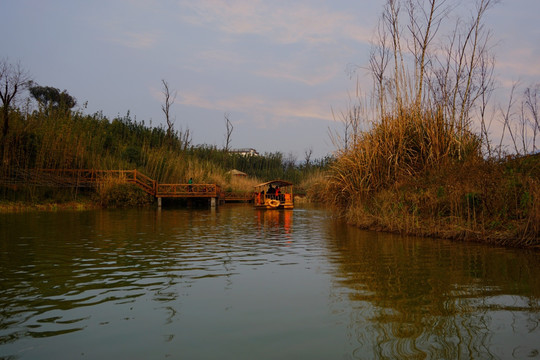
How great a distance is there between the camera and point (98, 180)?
2486 centimetres

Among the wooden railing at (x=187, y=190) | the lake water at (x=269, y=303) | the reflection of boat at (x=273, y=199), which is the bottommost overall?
the lake water at (x=269, y=303)

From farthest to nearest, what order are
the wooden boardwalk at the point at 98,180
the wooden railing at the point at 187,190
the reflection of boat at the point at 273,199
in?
the wooden railing at the point at 187,190
the reflection of boat at the point at 273,199
the wooden boardwalk at the point at 98,180

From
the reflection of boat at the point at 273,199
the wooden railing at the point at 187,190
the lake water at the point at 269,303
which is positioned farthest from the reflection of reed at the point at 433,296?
the wooden railing at the point at 187,190

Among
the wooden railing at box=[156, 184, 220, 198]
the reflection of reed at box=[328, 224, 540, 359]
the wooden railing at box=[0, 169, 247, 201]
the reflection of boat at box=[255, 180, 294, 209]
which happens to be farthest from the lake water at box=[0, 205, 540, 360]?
the wooden railing at box=[156, 184, 220, 198]

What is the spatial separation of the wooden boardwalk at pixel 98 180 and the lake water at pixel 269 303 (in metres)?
15.1

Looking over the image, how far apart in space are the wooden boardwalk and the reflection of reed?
18560mm

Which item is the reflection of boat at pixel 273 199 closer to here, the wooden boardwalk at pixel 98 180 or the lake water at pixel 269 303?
the wooden boardwalk at pixel 98 180

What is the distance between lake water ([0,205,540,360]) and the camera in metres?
3.14

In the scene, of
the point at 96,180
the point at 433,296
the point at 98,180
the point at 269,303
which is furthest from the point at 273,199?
the point at 269,303

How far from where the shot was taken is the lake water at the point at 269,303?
314cm

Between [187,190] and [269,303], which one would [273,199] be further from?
[269,303]

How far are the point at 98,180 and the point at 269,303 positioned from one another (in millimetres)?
22765

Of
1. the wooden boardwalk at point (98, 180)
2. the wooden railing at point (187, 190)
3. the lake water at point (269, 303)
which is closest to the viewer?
the lake water at point (269, 303)

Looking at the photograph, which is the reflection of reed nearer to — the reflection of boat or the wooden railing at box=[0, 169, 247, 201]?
the reflection of boat
